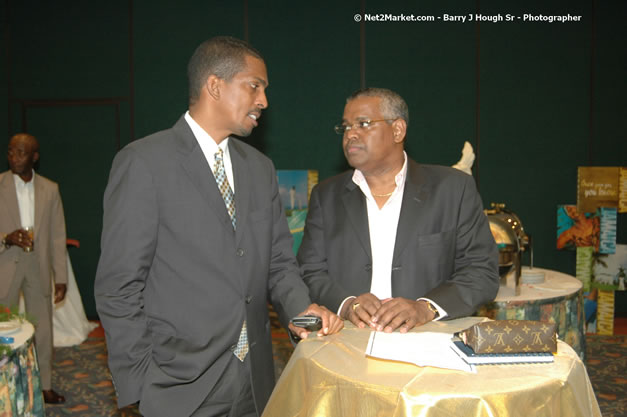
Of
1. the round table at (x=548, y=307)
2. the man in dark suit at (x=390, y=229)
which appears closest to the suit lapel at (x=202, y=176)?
the man in dark suit at (x=390, y=229)

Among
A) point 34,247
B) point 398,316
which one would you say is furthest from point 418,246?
point 34,247

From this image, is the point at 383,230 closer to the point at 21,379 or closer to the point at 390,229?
the point at 390,229

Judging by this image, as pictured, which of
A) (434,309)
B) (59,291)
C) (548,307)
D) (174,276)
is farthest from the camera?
(59,291)

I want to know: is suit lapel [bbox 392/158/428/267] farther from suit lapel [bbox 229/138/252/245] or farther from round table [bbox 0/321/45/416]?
round table [bbox 0/321/45/416]

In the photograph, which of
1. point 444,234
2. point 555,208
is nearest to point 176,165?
point 444,234

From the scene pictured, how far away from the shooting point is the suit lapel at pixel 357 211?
98.5 inches

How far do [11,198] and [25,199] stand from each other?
15cm

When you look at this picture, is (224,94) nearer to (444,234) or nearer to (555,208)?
(444,234)

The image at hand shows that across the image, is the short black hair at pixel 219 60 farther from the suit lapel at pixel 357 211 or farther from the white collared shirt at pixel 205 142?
the suit lapel at pixel 357 211

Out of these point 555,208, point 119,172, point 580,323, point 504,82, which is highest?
point 504,82

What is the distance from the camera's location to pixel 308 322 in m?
1.82

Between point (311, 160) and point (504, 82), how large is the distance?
2.40m

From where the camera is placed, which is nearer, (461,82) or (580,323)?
(580,323)

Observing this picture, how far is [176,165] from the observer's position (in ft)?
5.92
